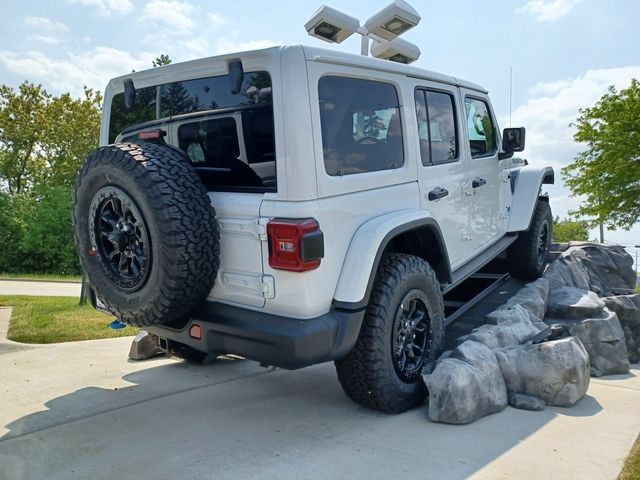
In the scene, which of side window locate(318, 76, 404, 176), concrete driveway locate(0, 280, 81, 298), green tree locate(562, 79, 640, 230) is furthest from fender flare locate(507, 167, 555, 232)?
green tree locate(562, 79, 640, 230)

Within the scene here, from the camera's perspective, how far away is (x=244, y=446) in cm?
310

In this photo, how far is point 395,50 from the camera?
17.4 ft

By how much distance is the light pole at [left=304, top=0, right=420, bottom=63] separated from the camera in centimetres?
480

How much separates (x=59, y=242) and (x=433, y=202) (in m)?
24.4

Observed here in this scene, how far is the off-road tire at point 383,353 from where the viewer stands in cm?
332

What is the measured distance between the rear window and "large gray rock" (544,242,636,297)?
4.06 meters

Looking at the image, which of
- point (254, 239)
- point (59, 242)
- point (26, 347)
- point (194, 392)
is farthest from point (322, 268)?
point (59, 242)

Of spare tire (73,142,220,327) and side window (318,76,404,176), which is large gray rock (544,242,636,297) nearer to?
side window (318,76,404,176)

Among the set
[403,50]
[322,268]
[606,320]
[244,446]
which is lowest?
[244,446]

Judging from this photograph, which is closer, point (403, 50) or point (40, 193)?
point (403, 50)

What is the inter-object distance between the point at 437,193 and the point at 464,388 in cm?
139

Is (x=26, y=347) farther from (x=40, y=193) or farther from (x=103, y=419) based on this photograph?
(x=40, y=193)

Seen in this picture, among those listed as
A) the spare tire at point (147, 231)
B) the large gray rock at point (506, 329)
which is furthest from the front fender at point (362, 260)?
the large gray rock at point (506, 329)

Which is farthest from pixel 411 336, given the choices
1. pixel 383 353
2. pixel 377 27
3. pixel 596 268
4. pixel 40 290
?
pixel 40 290
